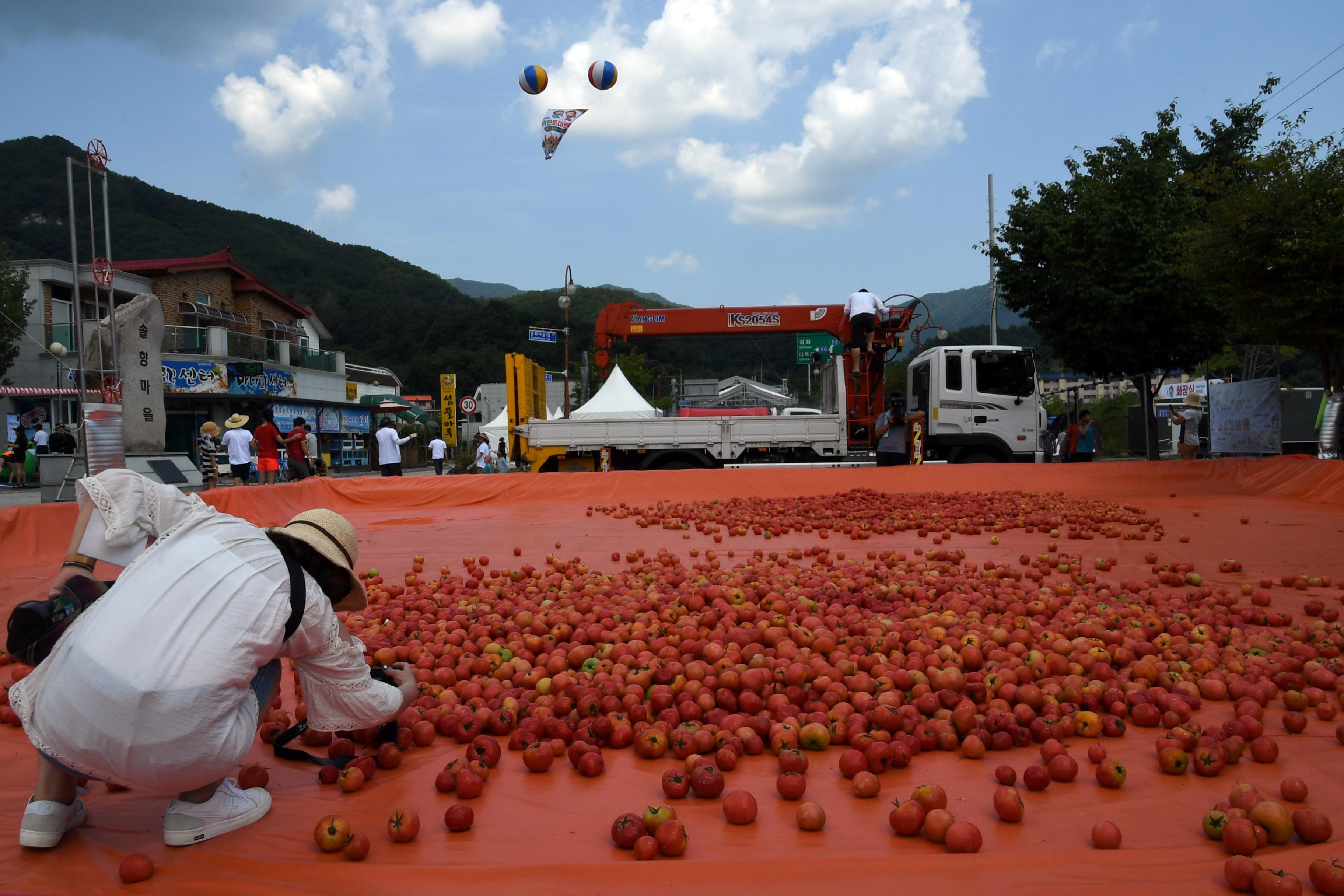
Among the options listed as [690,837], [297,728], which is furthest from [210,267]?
[690,837]

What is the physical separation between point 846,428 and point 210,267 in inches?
1222

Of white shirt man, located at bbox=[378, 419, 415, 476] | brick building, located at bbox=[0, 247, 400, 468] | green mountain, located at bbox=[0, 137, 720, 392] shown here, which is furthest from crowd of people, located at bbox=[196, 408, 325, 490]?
green mountain, located at bbox=[0, 137, 720, 392]

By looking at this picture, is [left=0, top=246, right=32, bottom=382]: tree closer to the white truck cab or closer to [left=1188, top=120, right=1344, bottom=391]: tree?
the white truck cab

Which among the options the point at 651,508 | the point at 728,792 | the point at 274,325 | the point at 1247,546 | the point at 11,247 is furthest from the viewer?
the point at 11,247

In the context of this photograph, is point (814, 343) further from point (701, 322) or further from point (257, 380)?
point (257, 380)

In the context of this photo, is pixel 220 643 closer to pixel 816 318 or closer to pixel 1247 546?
pixel 1247 546

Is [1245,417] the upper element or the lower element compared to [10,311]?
lower

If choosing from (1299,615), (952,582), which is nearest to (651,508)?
(952,582)

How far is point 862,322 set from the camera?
14.1m

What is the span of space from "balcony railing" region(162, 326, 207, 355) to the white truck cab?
27514mm

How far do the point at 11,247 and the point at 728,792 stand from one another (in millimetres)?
53197

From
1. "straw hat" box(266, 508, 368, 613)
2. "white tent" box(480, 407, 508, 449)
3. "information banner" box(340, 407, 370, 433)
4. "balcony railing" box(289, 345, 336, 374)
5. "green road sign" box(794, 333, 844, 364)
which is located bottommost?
"straw hat" box(266, 508, 368, 613)

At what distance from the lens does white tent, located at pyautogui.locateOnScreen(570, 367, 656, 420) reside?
76.6 feet

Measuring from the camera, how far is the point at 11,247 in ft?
138
